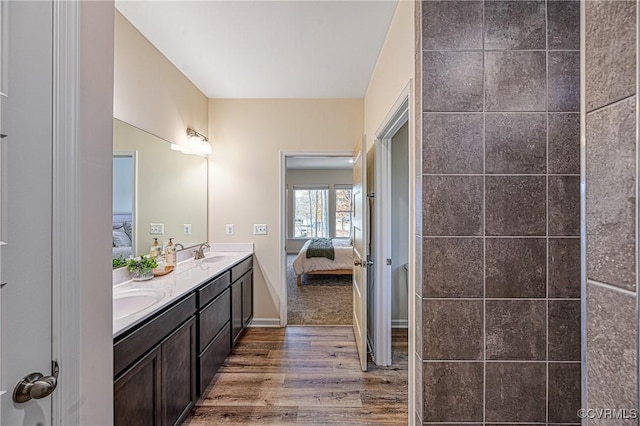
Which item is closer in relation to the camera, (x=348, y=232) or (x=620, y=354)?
(x=620, y=354)

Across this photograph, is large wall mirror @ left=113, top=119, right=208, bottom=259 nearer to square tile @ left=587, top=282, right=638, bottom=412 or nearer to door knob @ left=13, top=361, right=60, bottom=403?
door knob @ left=13, top=361, right=60, bottom=403

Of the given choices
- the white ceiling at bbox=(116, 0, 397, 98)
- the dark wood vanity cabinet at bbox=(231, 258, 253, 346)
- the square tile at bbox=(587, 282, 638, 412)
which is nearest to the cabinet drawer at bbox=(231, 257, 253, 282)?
the dark wood vanity cabinet at bbox=(231, 258, 253, 346)

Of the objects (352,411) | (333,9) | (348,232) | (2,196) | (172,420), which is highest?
(333,9)

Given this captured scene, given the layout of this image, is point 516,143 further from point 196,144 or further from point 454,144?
point 196,144

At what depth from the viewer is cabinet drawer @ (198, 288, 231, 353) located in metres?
2.04

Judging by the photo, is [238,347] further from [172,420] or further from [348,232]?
[348,232]

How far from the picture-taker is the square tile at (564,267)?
50.6 inches

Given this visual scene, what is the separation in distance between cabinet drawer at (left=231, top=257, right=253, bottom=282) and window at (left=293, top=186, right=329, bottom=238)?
18.1 feet

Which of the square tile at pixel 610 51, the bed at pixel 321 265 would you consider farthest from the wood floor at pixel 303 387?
the bed at pixel 321 265

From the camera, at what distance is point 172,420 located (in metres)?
1.66

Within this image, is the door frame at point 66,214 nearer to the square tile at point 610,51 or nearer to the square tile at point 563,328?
the square tile at point 610,51

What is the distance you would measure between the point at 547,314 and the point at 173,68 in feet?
10.3

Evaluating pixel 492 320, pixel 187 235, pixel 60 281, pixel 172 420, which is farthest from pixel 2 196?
pixel 187 235

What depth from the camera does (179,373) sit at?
5.74 ft
